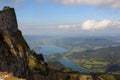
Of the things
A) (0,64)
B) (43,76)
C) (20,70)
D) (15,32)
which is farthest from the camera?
(43,76)

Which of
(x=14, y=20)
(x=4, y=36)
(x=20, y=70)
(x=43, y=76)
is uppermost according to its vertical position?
(x=14, y=20)

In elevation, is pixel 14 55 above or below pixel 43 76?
above

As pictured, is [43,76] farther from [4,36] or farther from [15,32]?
[4,36]

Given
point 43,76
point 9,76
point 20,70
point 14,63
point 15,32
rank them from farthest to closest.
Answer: point 43,76, point 15,32, point 20,70, point 14,63, point 9,76

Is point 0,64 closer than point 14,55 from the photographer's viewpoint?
Yes

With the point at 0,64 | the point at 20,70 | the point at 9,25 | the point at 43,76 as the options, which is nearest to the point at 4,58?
the point at 0,64

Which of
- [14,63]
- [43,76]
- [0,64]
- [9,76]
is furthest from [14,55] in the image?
[9,76]

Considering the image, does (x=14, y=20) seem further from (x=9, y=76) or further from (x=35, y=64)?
(x=9, y=76)
